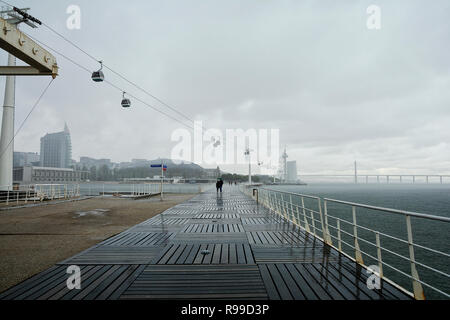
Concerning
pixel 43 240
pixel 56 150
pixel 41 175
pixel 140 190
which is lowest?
pixel 140 190

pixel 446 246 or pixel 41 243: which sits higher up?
pixel 41 243

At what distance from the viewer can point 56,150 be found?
306 feet

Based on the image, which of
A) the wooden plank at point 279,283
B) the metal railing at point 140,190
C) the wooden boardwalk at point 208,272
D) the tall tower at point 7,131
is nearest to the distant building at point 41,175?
the metal railing at point 140,190

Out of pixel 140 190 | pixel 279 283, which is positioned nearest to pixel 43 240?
pixel 279 283

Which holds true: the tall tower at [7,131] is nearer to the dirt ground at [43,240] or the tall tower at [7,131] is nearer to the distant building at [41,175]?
the dirt ground at [43,240]

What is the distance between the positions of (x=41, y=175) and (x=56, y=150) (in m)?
37.7

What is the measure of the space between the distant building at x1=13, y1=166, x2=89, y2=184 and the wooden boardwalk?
53.0 metres

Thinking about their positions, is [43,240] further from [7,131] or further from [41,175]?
[41,175]
